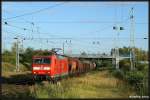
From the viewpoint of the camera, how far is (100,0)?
16062 millimetres

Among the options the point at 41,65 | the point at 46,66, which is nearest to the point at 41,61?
the point at 41,65

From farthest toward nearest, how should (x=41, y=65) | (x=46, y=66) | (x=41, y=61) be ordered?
(x=41, y=61) < (x=41, y=65) < (x=46, y=66)

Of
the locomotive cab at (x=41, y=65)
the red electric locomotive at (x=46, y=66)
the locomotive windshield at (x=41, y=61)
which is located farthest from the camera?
the locomotive windshield at (x=41, y=61)

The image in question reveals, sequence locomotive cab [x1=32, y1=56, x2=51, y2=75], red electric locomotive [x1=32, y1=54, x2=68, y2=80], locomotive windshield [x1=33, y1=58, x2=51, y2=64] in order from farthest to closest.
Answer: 1. locomotive windshield [x1=33, y1=58, x2=51, y2=64]
2. locomotive cab [x1=32, y1=56, x2=51, y2=75]
3. red electric locomotive [x1=32, y1=54, x2=68, y2=80]

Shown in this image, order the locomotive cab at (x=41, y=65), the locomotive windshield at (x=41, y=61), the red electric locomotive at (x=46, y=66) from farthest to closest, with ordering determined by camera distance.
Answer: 1. the locomotive windshield at (x=41, y=61)
2. the locomotive cab at (x=41, y=65)
3. the red electric locomotive at (x=46, y=66)

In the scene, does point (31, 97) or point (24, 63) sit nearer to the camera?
point (31, 97)

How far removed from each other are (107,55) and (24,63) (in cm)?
5540

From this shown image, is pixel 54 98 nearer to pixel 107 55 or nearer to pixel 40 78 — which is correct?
pixel 40 78

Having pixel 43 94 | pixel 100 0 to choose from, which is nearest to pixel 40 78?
pixel 43 94

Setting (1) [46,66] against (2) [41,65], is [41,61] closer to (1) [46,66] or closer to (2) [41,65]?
(2) [41,65]

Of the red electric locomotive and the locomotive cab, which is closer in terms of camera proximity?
the red electric locomotive

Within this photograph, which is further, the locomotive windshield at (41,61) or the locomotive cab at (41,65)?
the locomotive windshield at (41,61)

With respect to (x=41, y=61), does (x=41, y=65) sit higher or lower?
lower

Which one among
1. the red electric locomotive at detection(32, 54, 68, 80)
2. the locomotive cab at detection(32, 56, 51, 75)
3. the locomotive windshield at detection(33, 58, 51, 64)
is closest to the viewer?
the red electric locomotive at detection(32, 54, 68, 80)
